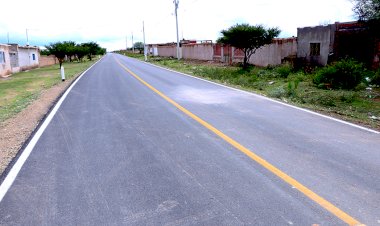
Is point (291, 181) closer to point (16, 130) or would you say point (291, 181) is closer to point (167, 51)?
point (16, 130)

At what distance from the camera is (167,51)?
7200 centimetres

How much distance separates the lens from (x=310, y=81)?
17.4 m

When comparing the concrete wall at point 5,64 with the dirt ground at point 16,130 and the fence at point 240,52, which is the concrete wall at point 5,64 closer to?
the fence at point 240,52

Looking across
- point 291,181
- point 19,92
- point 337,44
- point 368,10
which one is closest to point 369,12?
point 368,10

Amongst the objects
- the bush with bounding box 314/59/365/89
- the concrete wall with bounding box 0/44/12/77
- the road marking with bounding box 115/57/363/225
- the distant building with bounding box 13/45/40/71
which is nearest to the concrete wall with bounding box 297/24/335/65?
the bush with bounding box 314/59/365/89

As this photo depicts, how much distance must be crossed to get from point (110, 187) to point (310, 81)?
48.9 ft

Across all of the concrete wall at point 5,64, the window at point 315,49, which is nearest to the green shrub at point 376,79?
the window at point 315,49

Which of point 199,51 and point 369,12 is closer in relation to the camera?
point 369,12

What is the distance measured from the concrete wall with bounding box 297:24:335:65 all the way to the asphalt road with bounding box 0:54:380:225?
14164 mm

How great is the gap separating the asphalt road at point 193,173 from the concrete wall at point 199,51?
35.6 m

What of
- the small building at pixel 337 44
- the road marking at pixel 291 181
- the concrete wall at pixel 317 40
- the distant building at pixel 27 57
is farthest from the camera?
the distant building at pixel 27 57

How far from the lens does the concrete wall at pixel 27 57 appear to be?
46150mm

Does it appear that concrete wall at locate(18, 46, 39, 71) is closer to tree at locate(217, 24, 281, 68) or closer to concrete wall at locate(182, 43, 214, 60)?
concrete wall at locate(182, 43, 214, 60)

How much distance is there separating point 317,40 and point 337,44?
184 centimetres
